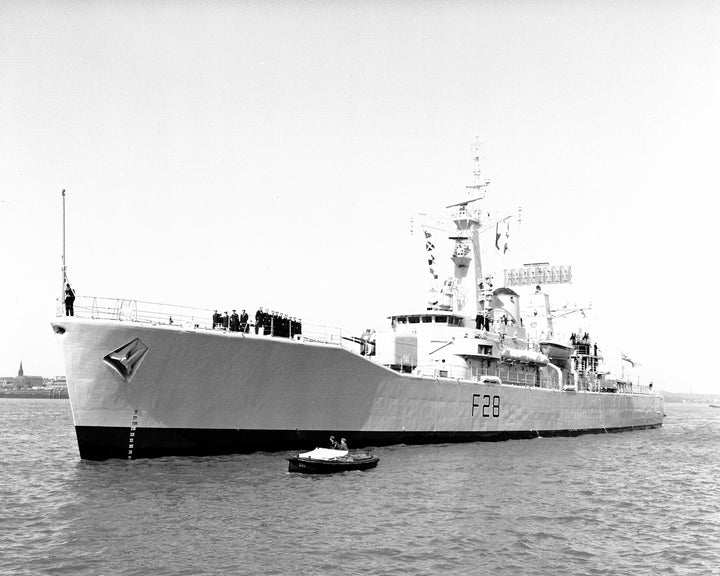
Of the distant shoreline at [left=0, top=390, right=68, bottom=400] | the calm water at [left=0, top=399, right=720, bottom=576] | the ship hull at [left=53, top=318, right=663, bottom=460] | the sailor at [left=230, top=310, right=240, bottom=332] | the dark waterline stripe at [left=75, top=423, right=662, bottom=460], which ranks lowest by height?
the distant shoreline at [left=0, top=390, right=68, bottom=400]

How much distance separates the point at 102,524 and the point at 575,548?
28.6 ft

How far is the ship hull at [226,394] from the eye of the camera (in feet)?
59.7

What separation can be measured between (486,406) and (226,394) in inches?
487

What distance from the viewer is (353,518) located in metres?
13.6

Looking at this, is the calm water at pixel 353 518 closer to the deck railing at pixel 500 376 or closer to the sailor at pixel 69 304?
the sailor at pixel 69 304

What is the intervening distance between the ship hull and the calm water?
2.77ft

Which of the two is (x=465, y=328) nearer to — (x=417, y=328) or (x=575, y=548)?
(x=417, y=328)

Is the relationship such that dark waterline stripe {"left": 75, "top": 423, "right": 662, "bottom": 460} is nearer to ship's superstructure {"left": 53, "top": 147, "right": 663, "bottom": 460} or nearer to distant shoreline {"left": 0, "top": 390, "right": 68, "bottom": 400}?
ship's superstructure {"left": 53, "top": 147, "right": 663, "bottom": 460}

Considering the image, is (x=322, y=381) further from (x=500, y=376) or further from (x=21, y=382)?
(x=21, y=382)

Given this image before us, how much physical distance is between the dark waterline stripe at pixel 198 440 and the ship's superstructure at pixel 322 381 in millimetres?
34

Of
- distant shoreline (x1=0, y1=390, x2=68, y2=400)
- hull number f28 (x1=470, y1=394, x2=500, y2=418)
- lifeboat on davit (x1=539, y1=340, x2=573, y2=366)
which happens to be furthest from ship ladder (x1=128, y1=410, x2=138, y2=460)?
distant shoreline (x1=0, y1=390, x2=68, y2=400)

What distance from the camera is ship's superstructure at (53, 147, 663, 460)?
18.3m

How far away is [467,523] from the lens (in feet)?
45.4

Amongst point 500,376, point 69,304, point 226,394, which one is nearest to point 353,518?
point 226,394
